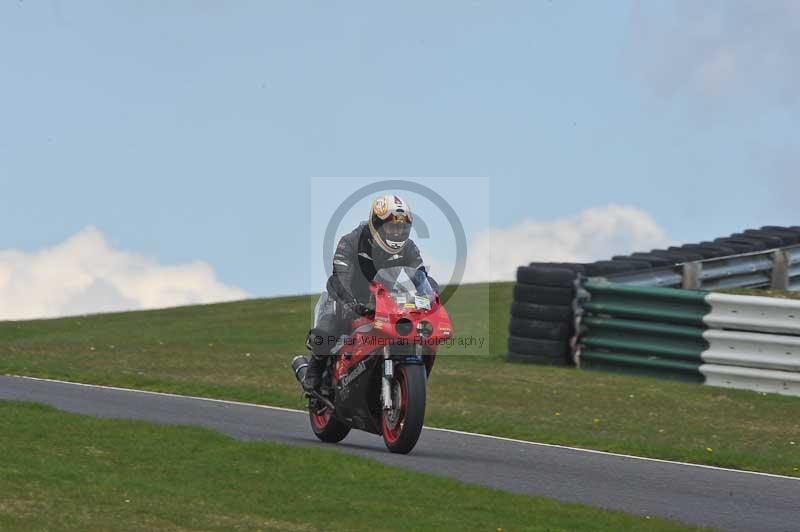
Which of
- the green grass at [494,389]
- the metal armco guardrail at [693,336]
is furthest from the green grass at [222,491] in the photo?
the metal armco guardrail at [693,336]

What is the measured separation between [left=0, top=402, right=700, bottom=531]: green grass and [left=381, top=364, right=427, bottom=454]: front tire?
613mm

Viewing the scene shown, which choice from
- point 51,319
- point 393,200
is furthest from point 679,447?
point 51,319

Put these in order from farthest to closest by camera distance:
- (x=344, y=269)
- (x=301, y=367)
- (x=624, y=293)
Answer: (x=624, y=293), (x=301, y=367), (x=344, y=269)

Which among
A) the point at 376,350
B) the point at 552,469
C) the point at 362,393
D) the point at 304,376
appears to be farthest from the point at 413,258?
the point at 552,469

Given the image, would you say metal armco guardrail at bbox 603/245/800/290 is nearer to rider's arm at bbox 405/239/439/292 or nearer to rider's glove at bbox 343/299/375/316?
rider's arm at bbox 405/239/439/292

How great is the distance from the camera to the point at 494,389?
49.8 ft

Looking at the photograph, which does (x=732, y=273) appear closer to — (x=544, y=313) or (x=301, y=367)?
(x=544, y=313)

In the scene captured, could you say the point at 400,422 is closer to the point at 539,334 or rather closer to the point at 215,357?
the point at 539,334

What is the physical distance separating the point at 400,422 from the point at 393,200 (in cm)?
169

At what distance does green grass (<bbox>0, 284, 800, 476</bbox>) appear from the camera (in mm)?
12375

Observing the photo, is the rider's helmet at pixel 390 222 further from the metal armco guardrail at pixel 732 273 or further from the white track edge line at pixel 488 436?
the metal armco guardrail at pixel 732 273

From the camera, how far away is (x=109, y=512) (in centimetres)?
775

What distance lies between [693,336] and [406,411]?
658 cm

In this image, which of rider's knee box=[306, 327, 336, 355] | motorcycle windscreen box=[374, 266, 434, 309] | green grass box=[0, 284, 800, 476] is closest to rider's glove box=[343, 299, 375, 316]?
motorcycle windscreen box=[374, 266, 434, 309]
